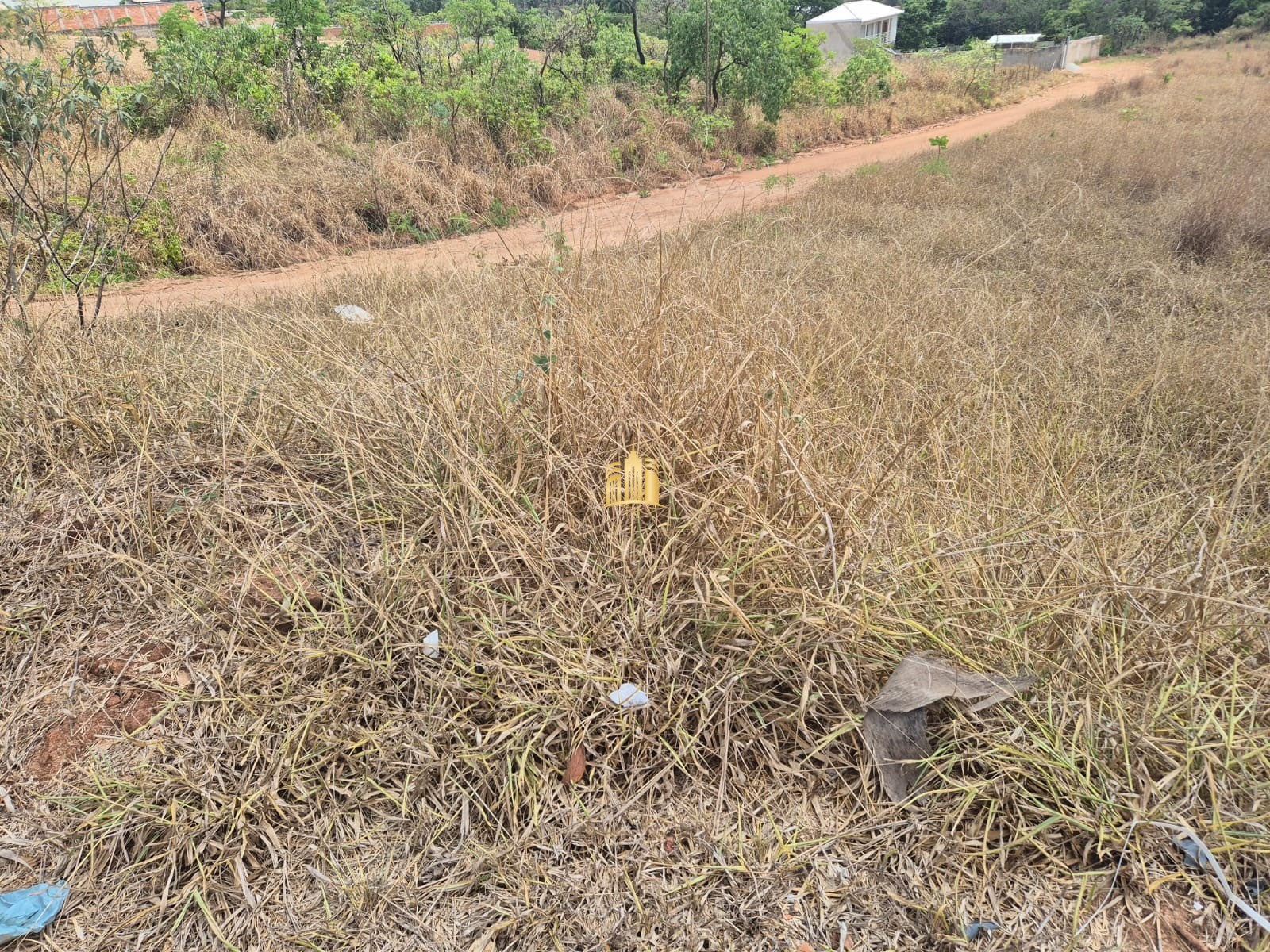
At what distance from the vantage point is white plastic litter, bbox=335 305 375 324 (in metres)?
3.92

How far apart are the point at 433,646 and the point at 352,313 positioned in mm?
2913

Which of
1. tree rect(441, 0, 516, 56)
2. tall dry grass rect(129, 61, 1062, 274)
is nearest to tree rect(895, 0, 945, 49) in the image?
tree rect(441, 0, 516, 56)

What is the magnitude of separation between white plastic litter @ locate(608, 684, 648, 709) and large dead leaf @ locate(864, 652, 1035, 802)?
0.52 m

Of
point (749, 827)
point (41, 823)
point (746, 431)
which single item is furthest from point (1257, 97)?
point (41, 823)

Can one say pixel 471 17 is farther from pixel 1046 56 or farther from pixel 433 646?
pixel 1046 56

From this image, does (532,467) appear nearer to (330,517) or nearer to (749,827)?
(330,517)

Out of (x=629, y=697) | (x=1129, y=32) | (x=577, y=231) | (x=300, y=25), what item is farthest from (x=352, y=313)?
(x=1129, y=32)

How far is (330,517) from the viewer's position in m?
2.29

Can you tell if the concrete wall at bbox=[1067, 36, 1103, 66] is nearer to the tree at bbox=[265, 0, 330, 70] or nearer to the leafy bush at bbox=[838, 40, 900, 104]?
the leafy bush at bbox=[838, 40, 900, 104]

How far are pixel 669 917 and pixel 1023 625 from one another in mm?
1018

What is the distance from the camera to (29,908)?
1451 mm

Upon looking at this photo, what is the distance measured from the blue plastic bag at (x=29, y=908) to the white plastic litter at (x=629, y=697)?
119 cm

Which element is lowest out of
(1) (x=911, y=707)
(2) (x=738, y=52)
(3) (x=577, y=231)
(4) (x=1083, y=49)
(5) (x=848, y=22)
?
(4) (x=1083, y=49)

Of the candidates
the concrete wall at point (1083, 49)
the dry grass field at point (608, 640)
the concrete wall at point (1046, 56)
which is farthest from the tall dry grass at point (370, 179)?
the concrete wall at point (1083, 49)
